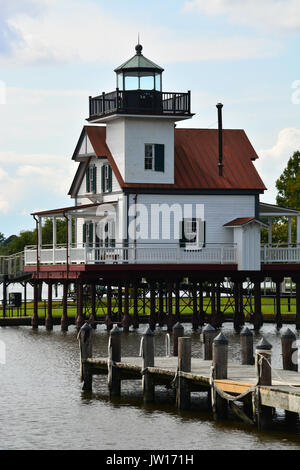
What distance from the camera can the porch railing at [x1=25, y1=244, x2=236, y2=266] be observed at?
174 feet

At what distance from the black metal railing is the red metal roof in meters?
2.67

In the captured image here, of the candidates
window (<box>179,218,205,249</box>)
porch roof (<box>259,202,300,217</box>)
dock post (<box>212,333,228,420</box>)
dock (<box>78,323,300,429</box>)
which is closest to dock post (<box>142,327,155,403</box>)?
dock (<box>78,323,300,429</box>)

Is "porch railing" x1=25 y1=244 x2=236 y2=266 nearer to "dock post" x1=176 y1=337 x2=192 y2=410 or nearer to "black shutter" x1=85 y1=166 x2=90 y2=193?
"black shutter" x1=85 y1=166 x2=90 y2=193

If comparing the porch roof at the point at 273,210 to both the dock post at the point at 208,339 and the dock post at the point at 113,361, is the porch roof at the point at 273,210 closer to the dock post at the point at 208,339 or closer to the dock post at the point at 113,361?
the dock post at the point at 208,339

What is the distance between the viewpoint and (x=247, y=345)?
1201 inches

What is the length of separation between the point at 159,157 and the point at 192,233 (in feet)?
14.0

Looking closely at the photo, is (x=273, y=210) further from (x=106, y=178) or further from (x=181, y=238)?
(x=106, y=178)

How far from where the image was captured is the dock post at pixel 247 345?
30.1 m

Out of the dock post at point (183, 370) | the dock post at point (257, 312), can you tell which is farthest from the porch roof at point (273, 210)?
the dock post at point (183, 370)

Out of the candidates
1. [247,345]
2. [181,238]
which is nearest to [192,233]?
[181,238]

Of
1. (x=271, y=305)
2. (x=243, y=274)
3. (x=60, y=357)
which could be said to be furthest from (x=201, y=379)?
(x=271, y=305)

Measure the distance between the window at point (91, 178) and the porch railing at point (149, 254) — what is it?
5.20 metres

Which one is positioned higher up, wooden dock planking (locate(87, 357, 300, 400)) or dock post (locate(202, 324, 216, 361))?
dock post (locate(202, 324, 216, 361))
